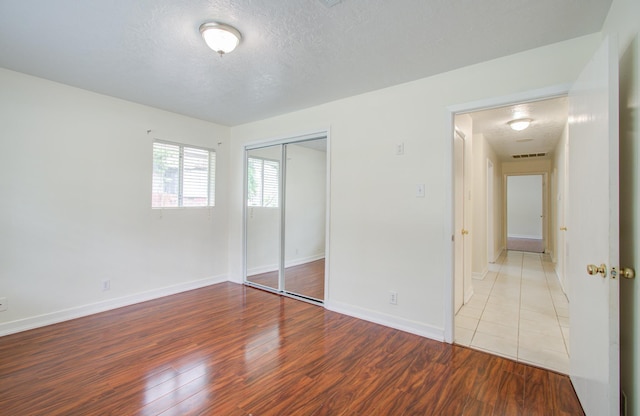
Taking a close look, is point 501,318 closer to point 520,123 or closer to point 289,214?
point 520,123

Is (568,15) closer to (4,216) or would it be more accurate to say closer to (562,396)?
(562,396)

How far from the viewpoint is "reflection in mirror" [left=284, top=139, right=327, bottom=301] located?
4004 mm

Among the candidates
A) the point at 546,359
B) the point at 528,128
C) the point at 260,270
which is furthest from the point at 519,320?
the point at 260,270

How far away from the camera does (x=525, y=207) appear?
1138cm

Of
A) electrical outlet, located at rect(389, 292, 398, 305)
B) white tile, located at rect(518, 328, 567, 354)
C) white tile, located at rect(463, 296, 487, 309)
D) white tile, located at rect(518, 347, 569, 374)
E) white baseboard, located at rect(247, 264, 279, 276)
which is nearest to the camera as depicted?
white tile, located at rect(518, 347, 569, 374)

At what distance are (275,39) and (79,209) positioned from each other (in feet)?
9.53

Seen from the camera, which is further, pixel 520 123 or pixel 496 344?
pixel 520 123

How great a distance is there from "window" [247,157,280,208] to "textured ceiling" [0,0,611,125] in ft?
4.44

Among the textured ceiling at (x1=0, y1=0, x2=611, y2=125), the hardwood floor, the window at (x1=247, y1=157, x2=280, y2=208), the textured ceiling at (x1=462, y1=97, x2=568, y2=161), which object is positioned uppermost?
the textured ceiling at (x1=462, y1=97, x2=568, y2=161)

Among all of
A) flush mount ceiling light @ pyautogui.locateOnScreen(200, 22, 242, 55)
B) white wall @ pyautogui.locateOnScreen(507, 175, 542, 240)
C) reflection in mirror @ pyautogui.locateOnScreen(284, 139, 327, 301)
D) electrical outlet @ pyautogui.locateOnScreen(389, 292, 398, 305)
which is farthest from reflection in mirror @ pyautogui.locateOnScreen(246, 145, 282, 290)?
white wall @ pyautogui.locateOnScreen(507, 175, 542, 240)

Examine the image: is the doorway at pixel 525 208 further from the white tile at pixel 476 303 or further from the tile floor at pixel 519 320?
the white tile at pixel 476 303

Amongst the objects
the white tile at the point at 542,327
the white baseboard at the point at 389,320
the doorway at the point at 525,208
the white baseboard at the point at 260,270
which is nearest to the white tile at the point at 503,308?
the white tile at the point at 542,327

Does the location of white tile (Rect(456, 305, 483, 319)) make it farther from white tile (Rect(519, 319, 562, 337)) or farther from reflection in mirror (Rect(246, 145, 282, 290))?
reflection in mirror (Rect(246, 145, 282, 290))

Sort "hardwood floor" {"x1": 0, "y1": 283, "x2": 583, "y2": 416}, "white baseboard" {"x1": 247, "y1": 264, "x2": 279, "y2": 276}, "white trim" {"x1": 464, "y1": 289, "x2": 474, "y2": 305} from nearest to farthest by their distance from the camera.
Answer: "hardwood floor" {"x1": 0, "y1": 283, "x2": 583, "y2": 416}, "white trim" {"x1": 464, "y1": 289, "x2": 474, "y2": 305}, "white baseboard" {"x1": 247, "y1": 264, "x2": 279, "y2": 276}
